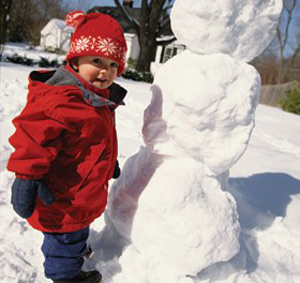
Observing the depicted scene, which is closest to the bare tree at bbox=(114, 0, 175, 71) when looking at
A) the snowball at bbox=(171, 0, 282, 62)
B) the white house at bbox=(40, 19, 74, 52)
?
the snowball at bbox=(171, 0, 282, 62)

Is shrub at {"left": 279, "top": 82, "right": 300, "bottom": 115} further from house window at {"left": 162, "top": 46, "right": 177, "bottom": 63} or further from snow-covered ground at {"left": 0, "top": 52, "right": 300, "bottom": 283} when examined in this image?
house window at {"left": 162, "top": 46, "right": 177, "bottom": 63}

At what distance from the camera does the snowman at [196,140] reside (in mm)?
1491

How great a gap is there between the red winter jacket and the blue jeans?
0.08 metres

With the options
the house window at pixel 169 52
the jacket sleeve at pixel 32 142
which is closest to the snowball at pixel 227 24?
the jacket sleeve at pixel 32 142

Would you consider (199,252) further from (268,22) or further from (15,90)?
(15,90)

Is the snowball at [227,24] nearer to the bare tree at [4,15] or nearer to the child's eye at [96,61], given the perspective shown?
the child's eye at [96,61]

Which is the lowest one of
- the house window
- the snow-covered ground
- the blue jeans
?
the house window

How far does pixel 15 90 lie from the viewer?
215 inches

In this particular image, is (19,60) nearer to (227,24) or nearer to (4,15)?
(4,15)

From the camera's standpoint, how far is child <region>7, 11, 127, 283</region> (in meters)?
1.19

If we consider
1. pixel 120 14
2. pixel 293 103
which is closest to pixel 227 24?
pixel 293 103

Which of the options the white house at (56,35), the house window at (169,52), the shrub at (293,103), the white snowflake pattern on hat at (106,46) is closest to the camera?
the white snowflake pattern on hat at (106,46)

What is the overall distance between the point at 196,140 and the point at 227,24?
26.3 inches

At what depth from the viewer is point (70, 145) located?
52.5 inches
